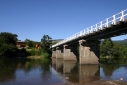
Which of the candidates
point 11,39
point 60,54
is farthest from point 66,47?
point 11,39

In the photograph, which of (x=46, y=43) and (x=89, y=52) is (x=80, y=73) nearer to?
(x=89, y=52)

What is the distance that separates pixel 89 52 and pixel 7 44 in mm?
63231

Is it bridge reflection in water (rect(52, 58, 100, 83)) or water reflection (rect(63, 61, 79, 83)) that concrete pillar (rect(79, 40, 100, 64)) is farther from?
water reflection (rect(63, 61, 79, 83))

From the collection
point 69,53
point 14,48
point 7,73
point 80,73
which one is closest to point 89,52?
point 80,73

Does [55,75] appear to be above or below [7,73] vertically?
below

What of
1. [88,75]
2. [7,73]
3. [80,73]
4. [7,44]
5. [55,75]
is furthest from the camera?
[7,44]

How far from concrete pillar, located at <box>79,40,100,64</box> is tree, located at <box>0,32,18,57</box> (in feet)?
196

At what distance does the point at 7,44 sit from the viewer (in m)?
97.8

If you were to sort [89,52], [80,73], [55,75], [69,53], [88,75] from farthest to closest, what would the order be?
[69,53] → [89,52] → [80,73] → [88,75] → [55,75]

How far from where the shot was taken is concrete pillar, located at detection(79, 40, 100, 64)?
149 ft

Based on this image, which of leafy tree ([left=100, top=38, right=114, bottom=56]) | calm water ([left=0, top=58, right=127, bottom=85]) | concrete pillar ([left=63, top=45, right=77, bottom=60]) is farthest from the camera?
leafy tree ([left=100, top=38, right=114, bottom=56])

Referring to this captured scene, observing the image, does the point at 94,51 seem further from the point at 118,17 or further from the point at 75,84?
Answer: the point at 75,84

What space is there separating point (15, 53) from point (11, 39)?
8.11 metres

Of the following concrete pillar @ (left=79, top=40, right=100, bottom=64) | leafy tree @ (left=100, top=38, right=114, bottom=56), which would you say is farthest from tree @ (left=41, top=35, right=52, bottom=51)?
concrete pillar @ (left=79, top=40, right=100, bottom=64)
